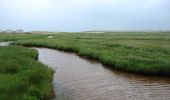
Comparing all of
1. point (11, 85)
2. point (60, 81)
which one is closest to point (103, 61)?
point (60, 81)

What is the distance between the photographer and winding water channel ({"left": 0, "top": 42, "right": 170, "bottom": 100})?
17.0 meters

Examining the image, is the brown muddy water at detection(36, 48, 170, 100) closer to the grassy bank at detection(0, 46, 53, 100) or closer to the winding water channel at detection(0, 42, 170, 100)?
the winding water channel at detection(0, 42, 170, 100)

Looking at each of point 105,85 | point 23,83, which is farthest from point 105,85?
point 23,83

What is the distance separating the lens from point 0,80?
16094 mm

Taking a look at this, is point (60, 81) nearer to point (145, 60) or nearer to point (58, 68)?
point (58, 68)

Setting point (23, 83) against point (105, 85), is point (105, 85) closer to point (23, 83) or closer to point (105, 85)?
point (105, 85)

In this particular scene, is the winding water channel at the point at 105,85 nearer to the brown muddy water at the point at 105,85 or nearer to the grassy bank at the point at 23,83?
the brown muddy water at the point at 105,85

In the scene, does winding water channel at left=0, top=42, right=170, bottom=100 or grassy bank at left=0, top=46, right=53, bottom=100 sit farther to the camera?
winding water channel at left=0, top=42, right=170, bottom=100

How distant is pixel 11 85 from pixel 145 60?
14.8 metres

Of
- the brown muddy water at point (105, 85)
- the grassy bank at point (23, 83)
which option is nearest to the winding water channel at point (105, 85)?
the brown muddy water at point (105, 85)

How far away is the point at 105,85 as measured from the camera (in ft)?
65.8

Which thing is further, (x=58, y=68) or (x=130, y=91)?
(x=58, y=68)

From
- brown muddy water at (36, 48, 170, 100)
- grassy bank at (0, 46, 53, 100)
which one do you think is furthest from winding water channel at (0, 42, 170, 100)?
grassy bank at (0, 46, 53, 100)

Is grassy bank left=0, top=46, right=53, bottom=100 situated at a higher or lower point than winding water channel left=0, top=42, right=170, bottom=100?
higher
